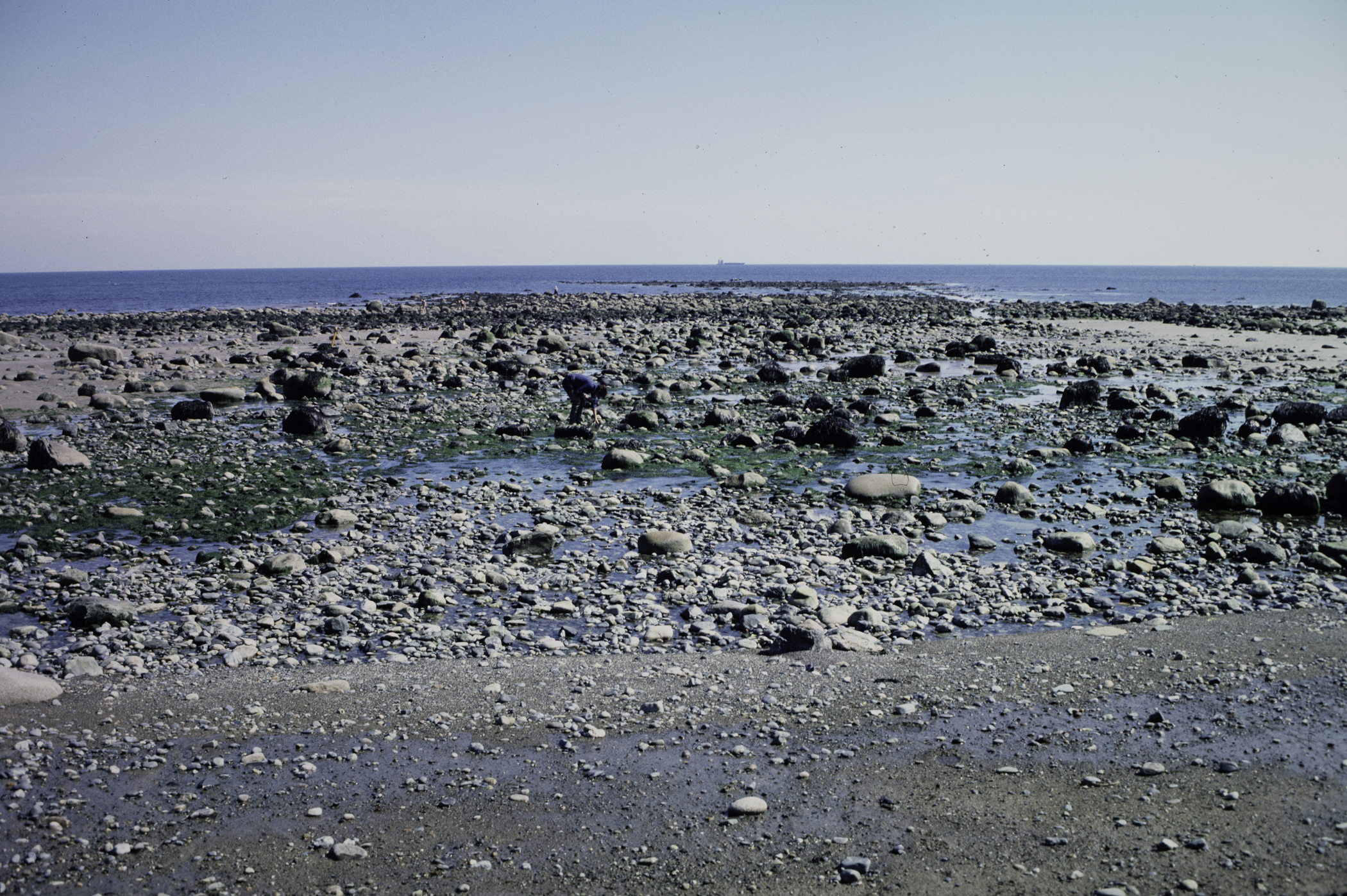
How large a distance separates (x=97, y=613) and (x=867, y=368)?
963 inches

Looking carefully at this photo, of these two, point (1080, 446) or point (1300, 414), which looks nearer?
point (1080, 446)

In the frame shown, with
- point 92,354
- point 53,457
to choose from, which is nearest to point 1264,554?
point 53,457

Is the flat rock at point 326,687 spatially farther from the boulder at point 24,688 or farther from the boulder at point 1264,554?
the boulder at point 1264,554

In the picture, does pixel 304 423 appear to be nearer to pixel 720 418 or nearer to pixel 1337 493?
pixel 720 418

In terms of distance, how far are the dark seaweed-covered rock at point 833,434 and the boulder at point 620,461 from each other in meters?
4.09

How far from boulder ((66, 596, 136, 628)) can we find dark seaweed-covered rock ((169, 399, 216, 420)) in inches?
531

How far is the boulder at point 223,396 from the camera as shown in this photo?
24.1m

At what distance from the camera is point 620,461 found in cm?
1652

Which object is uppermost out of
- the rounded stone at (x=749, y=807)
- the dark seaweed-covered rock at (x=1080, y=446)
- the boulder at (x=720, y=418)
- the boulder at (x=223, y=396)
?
the boulder at (x=223, y=396)

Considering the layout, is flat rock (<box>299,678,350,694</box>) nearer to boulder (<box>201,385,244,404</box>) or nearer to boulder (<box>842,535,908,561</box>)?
boulder (<box>842,535,908,561</box>)

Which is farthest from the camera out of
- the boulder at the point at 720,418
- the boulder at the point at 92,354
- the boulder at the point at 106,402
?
the boulder at the point at 92,354

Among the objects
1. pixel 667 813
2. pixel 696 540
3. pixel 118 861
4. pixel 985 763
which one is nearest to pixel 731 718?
pixel 667 813

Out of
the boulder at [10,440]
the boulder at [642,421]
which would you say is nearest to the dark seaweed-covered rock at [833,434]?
the boulder at [642,421]

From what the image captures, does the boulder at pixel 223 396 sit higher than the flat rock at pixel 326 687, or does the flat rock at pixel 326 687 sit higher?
the boulder at pixel 223 396
